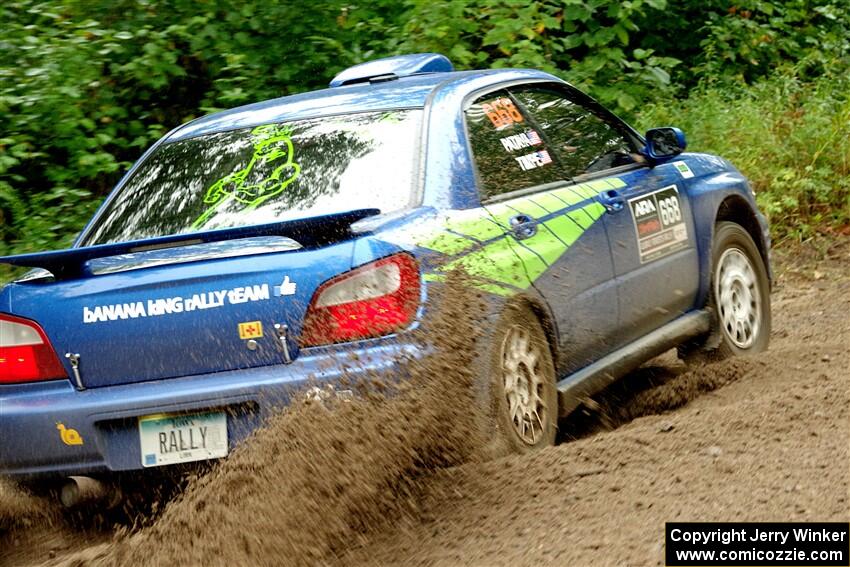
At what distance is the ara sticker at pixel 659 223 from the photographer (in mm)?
5785

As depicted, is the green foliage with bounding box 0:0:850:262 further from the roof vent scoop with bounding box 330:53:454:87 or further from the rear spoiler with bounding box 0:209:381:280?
the rear spoiler with bounding box 0:209:381:280

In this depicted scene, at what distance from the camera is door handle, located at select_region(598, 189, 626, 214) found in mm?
5552

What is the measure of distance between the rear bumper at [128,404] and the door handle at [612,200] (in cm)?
175

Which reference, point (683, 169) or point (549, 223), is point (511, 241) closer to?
point (549, 223)

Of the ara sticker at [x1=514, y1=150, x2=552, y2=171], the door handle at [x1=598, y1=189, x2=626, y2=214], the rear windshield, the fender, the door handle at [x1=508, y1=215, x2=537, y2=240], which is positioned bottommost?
the fender

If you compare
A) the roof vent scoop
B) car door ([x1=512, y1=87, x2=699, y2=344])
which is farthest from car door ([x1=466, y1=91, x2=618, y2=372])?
the roof vent scoop

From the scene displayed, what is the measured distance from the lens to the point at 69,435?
4340 millimetres

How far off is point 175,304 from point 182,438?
448 mm

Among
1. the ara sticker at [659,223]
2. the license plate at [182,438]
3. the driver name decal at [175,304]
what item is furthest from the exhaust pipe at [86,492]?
the ara sticker at [659,223]

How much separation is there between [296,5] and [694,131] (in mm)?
3479

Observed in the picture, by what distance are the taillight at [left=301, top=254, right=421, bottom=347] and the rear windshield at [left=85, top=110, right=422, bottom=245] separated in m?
0.46

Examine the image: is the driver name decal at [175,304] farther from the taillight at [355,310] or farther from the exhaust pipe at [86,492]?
the exhaust pipe at [86,492]

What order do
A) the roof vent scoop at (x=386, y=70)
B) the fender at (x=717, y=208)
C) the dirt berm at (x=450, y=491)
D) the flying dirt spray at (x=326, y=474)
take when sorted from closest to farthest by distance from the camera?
the dirt berm at (x=450, y=491), the flying dirt spray at (x=326, y=474), the roof vent scoop at (x=386, y=70), the fender at (x=717, y=208)

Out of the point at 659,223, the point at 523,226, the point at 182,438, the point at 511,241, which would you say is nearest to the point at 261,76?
the point at 659,223
